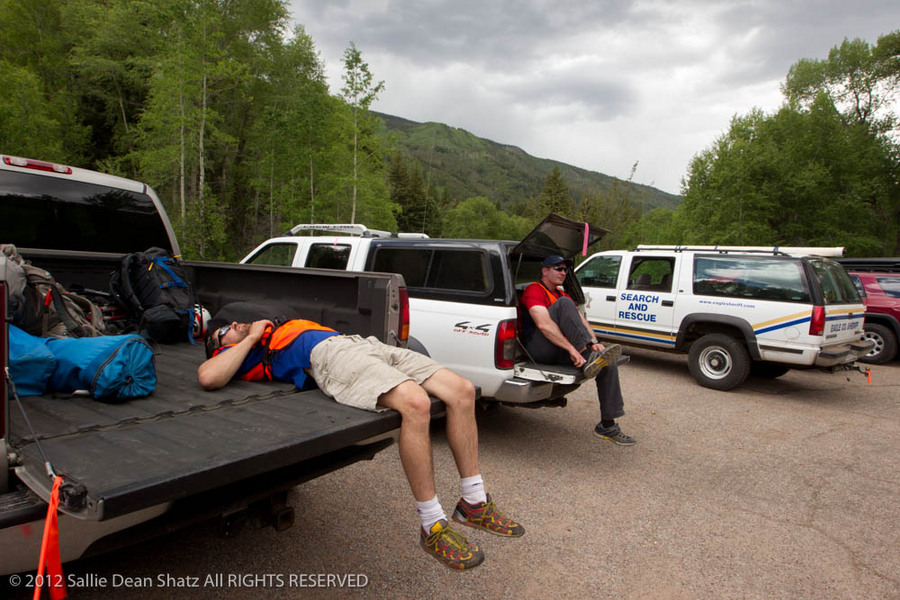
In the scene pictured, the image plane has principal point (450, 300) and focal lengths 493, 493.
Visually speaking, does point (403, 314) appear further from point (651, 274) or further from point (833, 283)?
point (833, 283)

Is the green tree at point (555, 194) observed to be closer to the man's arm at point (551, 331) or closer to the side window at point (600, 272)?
the side window at point (600, 272)

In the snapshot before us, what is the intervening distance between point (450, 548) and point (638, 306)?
6.54m

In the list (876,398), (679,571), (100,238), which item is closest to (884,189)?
(876,398)

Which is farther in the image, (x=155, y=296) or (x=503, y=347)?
(x=503, y=347)

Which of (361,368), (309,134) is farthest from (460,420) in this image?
(309,134)

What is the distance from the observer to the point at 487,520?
2613mm

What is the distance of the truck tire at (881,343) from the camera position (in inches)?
378

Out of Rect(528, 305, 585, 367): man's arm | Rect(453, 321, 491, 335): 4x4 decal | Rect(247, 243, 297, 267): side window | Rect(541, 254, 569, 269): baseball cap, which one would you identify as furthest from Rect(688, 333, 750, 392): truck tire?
Rect(247, 243, 297, 267): side window

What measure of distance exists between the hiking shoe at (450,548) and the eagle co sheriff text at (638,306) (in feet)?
20.8

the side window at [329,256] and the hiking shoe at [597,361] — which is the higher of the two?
the side window at [329,256]

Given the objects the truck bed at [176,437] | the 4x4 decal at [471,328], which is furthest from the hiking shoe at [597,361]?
the truck bed at [176,437]

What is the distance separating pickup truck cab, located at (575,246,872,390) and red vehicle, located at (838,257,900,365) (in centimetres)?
346

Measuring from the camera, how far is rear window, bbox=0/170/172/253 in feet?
12.6

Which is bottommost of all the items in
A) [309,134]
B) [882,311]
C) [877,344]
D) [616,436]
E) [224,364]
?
[616,436]
